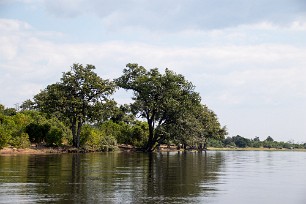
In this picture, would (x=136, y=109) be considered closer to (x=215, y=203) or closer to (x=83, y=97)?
(x=83, y=97)

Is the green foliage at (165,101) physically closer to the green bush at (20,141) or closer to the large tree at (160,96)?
the large tree at (160,96)

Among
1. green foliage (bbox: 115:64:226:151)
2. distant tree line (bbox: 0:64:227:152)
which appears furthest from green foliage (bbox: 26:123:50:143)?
green foliage (bbox: 115:64:226:151)

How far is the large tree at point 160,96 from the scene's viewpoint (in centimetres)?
8038

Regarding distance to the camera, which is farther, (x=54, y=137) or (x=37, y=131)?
(x=37, y=131)

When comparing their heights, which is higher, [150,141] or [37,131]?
[37,131]

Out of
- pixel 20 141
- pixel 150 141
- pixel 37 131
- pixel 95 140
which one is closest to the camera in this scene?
pixel 20 141

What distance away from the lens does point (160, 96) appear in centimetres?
8150

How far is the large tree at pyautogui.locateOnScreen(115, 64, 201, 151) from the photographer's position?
80.4 m

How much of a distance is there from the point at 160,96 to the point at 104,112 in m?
12.2

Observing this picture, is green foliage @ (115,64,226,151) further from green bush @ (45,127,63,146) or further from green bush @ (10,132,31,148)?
green bush @ (10,132,31,148)

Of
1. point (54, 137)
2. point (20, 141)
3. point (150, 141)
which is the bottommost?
point (20, 141)

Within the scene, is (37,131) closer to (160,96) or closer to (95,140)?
(95,140)

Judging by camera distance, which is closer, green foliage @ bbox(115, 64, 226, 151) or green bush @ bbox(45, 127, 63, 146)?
green bush @ bbox(45, 127, 63, 146)

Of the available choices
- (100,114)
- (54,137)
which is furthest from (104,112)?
(54,137)
